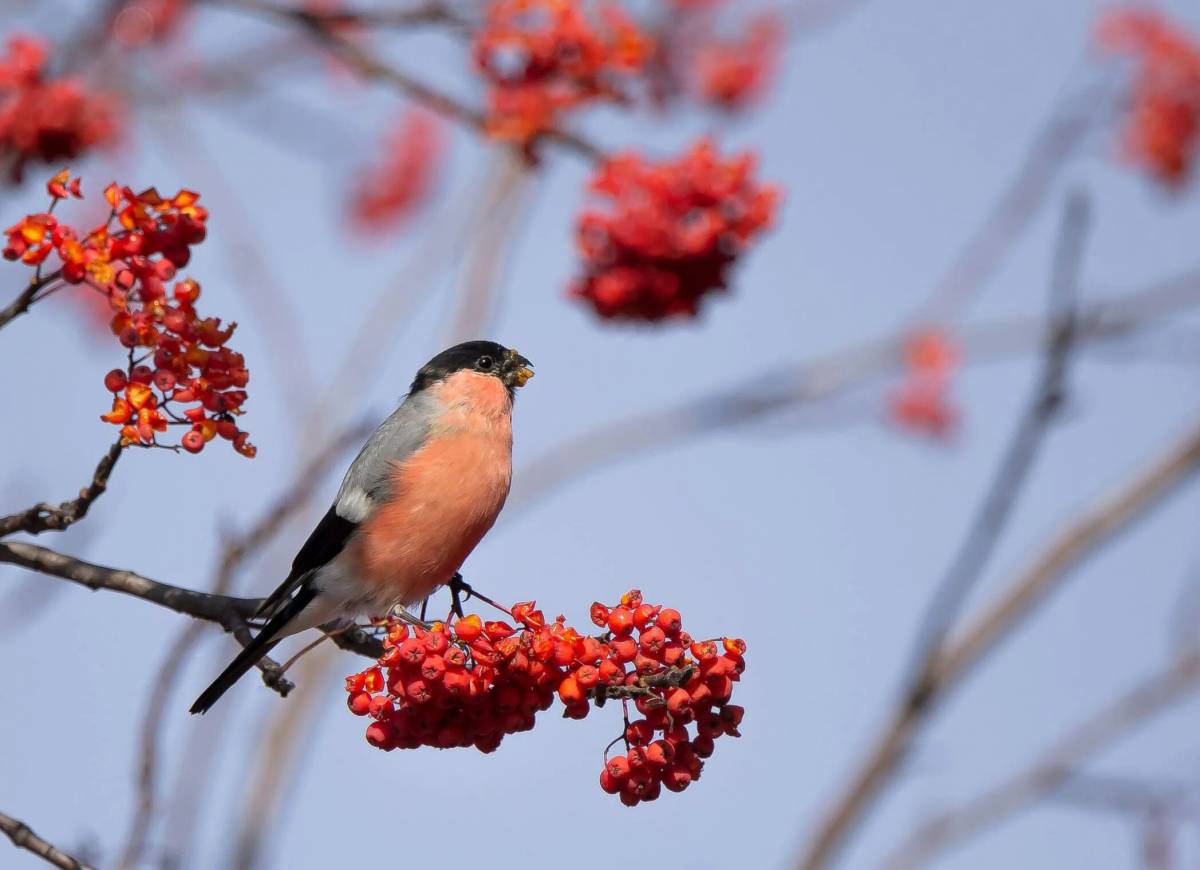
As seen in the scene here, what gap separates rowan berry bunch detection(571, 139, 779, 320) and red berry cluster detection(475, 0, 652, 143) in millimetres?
340

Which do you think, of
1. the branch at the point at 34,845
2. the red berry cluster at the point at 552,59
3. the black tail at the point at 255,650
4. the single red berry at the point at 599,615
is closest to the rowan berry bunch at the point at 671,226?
the red berry cluster at the point at 552,59

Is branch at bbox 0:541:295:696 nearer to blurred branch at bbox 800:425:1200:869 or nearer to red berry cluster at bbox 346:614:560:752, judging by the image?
red berry cluster at bbox 346:614:560:752

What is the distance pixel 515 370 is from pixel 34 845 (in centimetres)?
267

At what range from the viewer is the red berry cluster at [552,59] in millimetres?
5105

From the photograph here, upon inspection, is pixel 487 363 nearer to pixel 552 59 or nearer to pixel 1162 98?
pixel 552 59

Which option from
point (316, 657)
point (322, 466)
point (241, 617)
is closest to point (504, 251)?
point (316, 657)

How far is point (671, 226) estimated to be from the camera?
4953 mm

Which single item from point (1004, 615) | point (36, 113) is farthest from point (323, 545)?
point (1004, 615)

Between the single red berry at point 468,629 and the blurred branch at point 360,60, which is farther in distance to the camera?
the blurred branch at point 360,60

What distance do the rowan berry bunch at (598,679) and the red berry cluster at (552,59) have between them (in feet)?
A: 8.34

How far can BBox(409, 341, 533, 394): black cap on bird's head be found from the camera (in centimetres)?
500

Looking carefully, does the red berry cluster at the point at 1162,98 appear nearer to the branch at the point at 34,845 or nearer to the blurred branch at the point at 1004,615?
the blurred branch at the point at 1004,615

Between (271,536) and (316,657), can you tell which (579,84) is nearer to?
(271,536)

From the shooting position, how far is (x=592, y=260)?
16.9 ft
